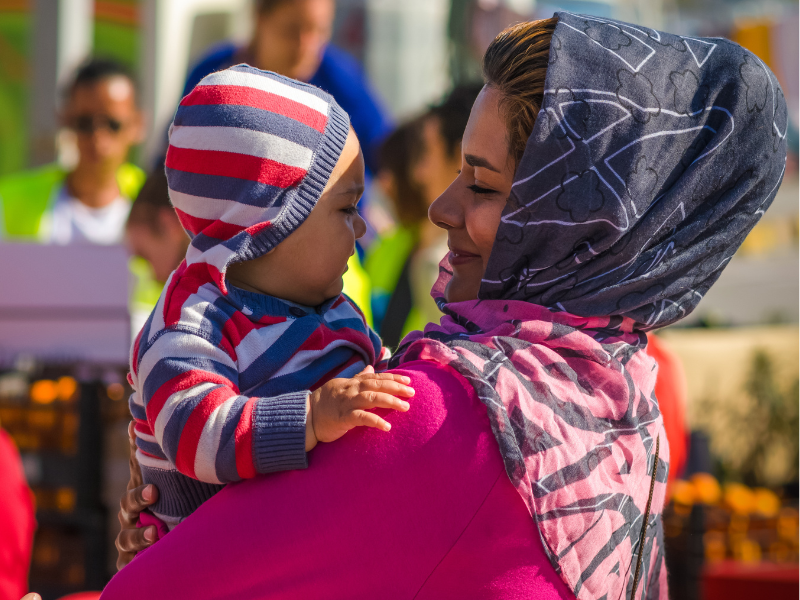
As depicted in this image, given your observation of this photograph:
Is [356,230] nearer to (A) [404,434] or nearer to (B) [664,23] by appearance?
(A) [404,434]

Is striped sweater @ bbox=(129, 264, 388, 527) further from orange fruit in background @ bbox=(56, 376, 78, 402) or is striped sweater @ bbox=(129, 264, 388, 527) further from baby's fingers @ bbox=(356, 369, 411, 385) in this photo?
orange fruit in background @ bbox=(56, 376, 78, 402)

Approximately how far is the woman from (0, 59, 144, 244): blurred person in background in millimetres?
3529

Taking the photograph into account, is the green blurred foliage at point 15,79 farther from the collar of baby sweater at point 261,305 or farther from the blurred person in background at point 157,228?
the collar of baby sweater at point 261,305

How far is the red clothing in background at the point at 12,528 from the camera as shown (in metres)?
2.03

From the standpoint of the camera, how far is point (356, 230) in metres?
1.45

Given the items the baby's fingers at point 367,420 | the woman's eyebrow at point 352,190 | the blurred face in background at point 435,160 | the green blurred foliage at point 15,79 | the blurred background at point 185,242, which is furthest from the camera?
the green blurred foliage at point 15,79

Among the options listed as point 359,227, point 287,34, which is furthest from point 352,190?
point 287,34

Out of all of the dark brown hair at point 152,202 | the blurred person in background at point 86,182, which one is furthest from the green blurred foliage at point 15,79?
the dark brown hair at point 152,202

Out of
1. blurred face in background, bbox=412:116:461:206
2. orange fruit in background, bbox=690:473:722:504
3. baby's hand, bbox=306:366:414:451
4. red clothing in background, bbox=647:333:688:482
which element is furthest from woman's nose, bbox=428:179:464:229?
orange fruit in background, bbox=690:473:722:504

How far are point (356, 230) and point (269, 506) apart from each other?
530 mm

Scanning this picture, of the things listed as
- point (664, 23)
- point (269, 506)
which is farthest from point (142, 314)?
point (664, 23)

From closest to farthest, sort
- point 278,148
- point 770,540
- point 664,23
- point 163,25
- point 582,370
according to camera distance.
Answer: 1. point 582,370
2. point 278,148
3. point 770,540
4. point 163,25
5. point 664,23

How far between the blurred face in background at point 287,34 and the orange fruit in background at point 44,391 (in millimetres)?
1728

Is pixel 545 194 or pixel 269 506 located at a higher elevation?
pixel 545 194
